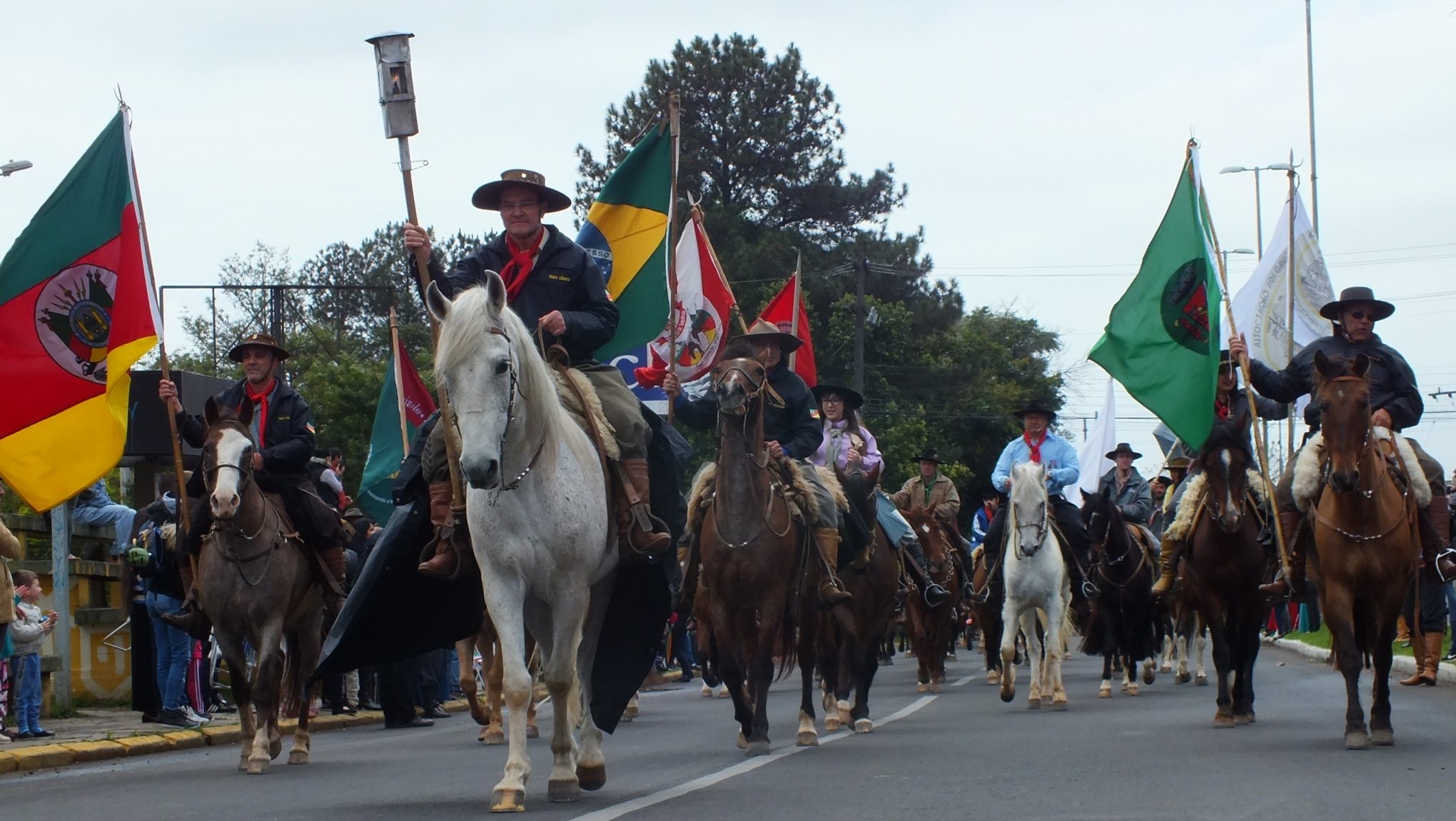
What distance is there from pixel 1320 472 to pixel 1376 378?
3.16 ft

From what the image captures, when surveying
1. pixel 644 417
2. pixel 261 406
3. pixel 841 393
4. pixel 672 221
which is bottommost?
pixel 644 417

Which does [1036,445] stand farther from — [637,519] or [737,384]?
[637,519]

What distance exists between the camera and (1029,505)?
61.6ft

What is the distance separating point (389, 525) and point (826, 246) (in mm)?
54524

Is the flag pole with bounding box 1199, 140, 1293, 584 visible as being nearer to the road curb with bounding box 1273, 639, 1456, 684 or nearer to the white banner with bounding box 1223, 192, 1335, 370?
the road curb with bounding box 1273, 639, 1456, 684

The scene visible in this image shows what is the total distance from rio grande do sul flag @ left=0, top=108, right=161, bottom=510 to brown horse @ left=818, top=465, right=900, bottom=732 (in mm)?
5435

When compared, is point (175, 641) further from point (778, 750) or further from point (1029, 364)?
point (1029, 364)

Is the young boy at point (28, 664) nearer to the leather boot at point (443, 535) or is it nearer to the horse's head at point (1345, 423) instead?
the leather boot at point (443, 535)

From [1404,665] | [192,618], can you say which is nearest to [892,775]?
[192,618]

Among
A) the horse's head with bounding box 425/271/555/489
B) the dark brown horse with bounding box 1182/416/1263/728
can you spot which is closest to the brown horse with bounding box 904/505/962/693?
the dark brown horse with bounding box 1182/416/1263/728

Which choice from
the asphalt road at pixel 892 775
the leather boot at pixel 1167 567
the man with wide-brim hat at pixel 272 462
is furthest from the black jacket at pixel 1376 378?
the man with wide-brim hat at pixel 272 462

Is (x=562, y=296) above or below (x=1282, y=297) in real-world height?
below

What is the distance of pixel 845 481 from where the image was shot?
49.8 feet

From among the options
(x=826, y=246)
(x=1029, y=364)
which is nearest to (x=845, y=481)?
(x=826, y=246)
